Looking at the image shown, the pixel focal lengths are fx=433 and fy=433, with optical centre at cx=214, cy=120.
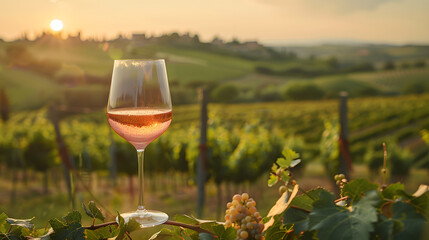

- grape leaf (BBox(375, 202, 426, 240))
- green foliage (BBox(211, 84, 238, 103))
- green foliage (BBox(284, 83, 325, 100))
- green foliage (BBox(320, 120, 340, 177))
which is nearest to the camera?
grape leaf (BBox(375, 202, 426, 240))

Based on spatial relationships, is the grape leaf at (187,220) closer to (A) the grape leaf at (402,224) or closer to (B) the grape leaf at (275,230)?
(B) the grape leaf at (275,230)

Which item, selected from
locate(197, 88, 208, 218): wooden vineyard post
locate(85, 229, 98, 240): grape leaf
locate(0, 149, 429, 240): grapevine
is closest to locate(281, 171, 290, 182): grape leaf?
A: locate(0, 149, 429, 240): grapevine

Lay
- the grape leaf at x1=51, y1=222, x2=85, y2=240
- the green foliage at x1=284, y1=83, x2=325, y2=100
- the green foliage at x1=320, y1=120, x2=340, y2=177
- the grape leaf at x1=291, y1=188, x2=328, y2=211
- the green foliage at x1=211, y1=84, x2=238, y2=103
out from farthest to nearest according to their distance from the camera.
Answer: the green foliage at x1=211, y1=84, x2=238, y2=103 → the green foliage at x1=284, y1=83, x2=325, y2=100 → the green foliage at x1=320, y1=120, x2=340, y2=177 → the grape leaf at x1=51, y1=222, x2=85, y2=240 → the grape leaf at x1=291, y1=188, x2=328, y2=211

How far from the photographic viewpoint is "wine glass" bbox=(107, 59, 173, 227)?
4.00ft

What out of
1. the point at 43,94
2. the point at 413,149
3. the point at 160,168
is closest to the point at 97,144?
the point at 160,168

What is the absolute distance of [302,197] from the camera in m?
0.62

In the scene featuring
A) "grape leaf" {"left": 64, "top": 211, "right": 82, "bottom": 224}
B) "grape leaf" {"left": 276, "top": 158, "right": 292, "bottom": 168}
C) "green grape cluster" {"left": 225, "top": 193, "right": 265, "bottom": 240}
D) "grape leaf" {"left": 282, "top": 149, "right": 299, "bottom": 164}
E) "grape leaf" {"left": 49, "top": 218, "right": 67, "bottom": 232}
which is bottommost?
"grape leaf" {"left": 49, "top": 218, "right": 67, "bottom": 232}

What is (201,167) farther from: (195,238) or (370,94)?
(370,94)

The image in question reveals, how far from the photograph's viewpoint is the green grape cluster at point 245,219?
65cm

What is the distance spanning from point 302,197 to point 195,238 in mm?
225

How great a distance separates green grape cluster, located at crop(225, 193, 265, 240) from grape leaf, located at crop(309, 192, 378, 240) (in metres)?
0.12

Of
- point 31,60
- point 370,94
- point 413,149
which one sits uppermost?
point 31,60

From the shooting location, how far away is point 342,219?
0.53m

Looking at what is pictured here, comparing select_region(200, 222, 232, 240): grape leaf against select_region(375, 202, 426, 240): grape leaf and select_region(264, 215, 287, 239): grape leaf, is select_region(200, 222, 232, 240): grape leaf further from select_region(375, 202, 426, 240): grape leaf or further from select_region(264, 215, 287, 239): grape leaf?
select_region(375, 202, 426, 240): grape leaf
